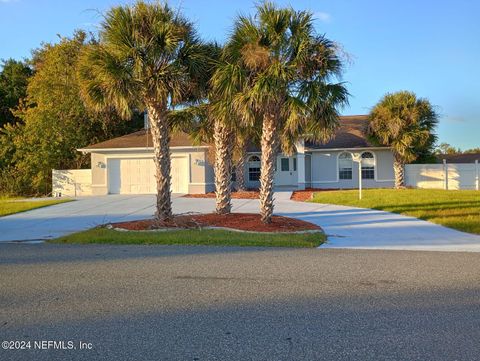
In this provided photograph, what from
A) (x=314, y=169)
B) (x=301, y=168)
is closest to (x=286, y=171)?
(x=301, y=168)

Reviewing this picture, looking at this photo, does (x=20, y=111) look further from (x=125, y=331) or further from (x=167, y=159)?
(x=125, y=331)

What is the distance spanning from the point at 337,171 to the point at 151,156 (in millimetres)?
12186

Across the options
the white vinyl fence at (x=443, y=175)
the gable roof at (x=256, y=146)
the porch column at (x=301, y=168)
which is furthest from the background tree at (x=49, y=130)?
the white vinyl fence at (x=443, y=175)

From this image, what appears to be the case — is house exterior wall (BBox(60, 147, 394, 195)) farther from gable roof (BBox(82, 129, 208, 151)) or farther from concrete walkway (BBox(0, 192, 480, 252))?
concrete walkway (BBox(0, 192, 480, 252))

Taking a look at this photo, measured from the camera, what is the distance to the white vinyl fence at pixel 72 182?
2744cm

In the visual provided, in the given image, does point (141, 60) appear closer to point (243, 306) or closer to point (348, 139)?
point (243, 306)

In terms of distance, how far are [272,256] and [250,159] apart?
20809 mm

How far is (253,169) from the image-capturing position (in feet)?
98.3

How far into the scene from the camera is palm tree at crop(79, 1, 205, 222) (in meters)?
12.3

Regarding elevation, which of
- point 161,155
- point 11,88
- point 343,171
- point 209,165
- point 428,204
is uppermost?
point 11,88

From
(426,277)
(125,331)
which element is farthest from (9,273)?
(426,277)

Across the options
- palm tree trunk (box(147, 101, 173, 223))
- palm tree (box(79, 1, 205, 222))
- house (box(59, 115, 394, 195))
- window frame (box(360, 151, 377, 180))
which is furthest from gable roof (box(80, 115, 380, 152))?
palm tree (box(79, 1, 205, 222))

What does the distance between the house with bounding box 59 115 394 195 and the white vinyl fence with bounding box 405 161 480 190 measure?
136 cm

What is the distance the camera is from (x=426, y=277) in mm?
7348
